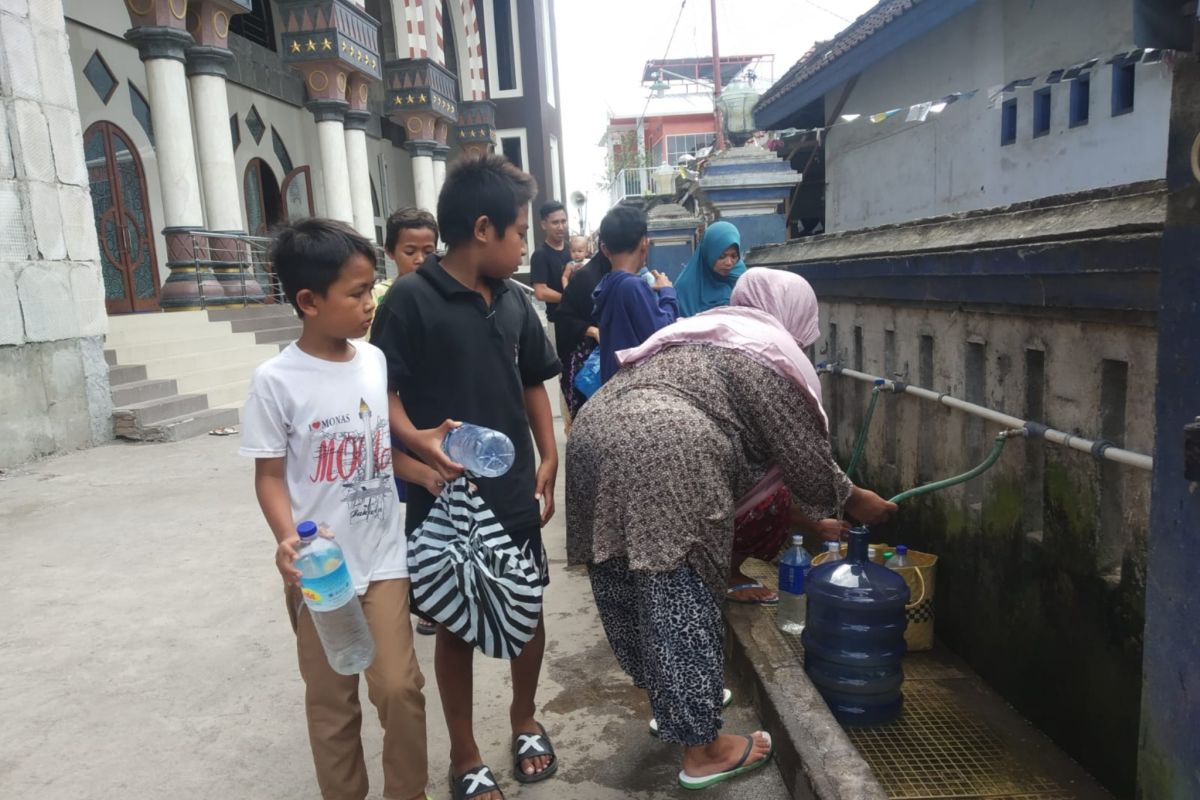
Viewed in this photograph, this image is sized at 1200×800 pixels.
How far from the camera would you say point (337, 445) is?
1.88 metres

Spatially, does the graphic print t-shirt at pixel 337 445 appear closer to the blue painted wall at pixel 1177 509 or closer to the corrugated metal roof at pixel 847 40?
the blue painted wall at pixel 1177 509

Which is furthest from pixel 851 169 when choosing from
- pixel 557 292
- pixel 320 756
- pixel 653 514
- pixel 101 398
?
pixel 320 756

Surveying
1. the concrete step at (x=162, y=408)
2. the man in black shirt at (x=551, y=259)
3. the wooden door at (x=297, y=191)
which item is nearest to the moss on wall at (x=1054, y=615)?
the man in black shirt at (x=551, y=259)

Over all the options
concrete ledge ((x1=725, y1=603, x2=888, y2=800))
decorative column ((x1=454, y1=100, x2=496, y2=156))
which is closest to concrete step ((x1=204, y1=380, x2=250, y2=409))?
concrete ledge ((x1=725, y1=603, x2=888, y2=800))

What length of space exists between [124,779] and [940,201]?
26.2 feet

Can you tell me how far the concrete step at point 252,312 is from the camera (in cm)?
1015

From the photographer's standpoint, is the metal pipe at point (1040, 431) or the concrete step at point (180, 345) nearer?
the metal pipe at point (1040, 431)

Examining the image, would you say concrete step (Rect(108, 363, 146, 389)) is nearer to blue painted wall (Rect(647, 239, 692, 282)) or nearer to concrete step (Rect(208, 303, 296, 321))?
concrete step (Rect(208, 303, 296, 321))

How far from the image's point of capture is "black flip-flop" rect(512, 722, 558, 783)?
2.30 metres

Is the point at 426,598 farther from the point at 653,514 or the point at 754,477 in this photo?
the point at 754,477

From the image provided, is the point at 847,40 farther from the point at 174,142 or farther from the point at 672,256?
the point at 174,142

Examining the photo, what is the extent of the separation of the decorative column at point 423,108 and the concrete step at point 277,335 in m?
6.77

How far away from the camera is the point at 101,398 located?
6.70 meters

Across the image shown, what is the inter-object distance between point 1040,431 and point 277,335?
9663 millimetres
